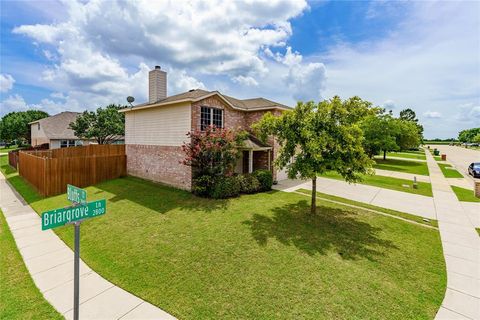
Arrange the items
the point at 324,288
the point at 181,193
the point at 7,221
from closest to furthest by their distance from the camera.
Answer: the point at 324,288 → the point at 7,221 → the point at 181,193

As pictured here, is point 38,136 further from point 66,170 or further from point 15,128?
point 66,170

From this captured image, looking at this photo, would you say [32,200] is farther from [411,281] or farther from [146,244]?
[411,281]

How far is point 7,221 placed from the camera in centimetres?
1033

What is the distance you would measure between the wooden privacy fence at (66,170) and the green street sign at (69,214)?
13.5m

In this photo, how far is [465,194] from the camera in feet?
50.5

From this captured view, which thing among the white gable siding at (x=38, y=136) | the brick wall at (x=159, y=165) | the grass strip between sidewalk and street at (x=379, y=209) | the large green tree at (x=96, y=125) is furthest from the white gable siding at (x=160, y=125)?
the white gable siding at (x=38, y=136)

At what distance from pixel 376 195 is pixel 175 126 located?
513 inches

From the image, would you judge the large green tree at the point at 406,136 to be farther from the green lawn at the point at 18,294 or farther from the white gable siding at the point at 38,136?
the white gable siding at the point at 38,136

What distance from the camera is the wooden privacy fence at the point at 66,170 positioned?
14.1 meters

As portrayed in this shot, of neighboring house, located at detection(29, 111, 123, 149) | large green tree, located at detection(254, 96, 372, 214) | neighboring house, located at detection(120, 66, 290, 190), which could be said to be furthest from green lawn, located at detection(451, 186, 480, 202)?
neighboring house, located at detection(29, 111, 123, 149)

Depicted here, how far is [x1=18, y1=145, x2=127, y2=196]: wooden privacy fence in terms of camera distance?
554 inches

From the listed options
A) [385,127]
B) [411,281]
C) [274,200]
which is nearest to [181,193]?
[274,200]

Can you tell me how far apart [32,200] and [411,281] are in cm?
1840

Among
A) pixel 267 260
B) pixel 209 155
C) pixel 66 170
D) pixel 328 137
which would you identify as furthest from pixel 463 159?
pixel 66 170
